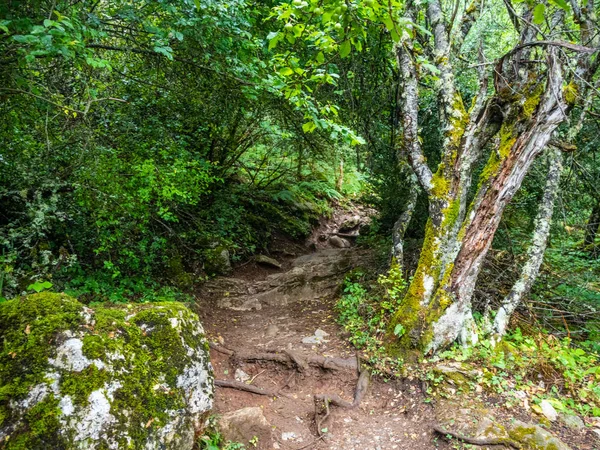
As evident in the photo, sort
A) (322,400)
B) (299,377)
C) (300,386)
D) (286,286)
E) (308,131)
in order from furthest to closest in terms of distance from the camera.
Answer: (286,286) → (299,377) → (300,386) → (322,400) → (308,131)

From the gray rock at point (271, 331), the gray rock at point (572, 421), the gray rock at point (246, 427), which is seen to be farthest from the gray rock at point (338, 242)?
the gray rock at point (246, 427)

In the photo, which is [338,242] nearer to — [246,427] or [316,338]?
[316,338]

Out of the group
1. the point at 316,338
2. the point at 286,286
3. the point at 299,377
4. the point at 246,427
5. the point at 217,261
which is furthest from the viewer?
the point at 217,261

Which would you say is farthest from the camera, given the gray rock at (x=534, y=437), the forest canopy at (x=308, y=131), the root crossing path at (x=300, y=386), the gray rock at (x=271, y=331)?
the gray rock at (x=271, y=331)

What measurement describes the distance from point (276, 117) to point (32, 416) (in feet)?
20.4

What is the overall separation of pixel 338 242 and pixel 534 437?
10254mm

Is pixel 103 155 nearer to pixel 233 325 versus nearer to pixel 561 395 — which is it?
pixel 233 325

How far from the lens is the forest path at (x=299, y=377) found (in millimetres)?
3984

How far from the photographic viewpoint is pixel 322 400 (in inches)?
177

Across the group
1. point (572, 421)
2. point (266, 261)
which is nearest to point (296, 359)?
point (572, 421)

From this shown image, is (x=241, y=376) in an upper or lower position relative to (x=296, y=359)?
lower

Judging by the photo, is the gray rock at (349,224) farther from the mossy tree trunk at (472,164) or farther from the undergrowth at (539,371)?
the undergrowth at (539,371)

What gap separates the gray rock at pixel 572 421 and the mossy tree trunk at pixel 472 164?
1.26 metres

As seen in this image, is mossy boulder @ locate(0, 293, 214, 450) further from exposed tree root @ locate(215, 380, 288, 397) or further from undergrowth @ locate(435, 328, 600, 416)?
undergrowth @ locate(435, 328, 600, 416)
